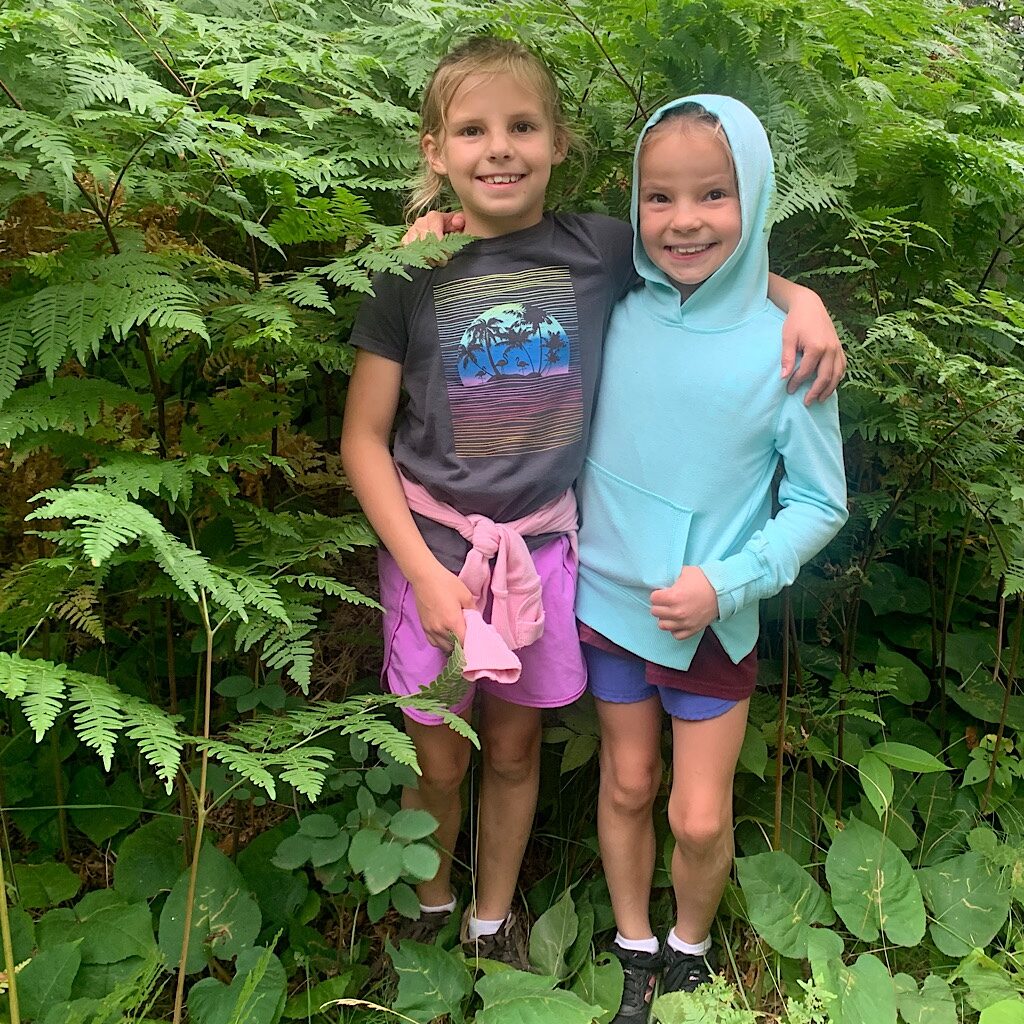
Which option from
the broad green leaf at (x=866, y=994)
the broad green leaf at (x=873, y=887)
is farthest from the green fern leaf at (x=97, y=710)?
the broad green leaf at (x=873, y=887)

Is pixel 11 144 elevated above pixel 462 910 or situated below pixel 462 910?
above

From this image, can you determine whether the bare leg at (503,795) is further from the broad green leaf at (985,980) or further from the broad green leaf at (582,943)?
the broad green leaf at (985,980)

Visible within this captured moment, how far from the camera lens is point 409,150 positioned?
81.0 inches

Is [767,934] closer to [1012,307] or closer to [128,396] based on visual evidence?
[1012,307]

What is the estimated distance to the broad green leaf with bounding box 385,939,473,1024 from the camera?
6.54 feet

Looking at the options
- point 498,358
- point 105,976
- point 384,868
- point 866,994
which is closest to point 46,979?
point 105,976

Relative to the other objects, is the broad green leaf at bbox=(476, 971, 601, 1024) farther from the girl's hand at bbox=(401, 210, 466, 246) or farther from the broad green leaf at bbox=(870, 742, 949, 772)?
the girl's hand at bbox=(401, 210, 466, 246)

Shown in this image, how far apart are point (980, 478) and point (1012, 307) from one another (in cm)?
51

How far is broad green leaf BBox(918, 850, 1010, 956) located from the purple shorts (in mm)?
1115

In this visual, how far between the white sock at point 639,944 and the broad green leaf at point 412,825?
0.65m

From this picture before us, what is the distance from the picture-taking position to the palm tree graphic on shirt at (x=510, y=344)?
1904mm

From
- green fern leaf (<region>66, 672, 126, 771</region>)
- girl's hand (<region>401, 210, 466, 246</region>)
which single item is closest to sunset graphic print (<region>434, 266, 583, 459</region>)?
girl's hand (<region>401, 210, 466, 246</region>)

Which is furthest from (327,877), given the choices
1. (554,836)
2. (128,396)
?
(128,396)

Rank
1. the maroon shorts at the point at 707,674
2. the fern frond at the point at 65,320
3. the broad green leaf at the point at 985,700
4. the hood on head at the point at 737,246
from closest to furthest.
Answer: the fern frond at the point at 65,320
the hood on head at the point at 737,246
the maroon shorts at the point at 707,674
the broad green leaf at the point at 985,700
